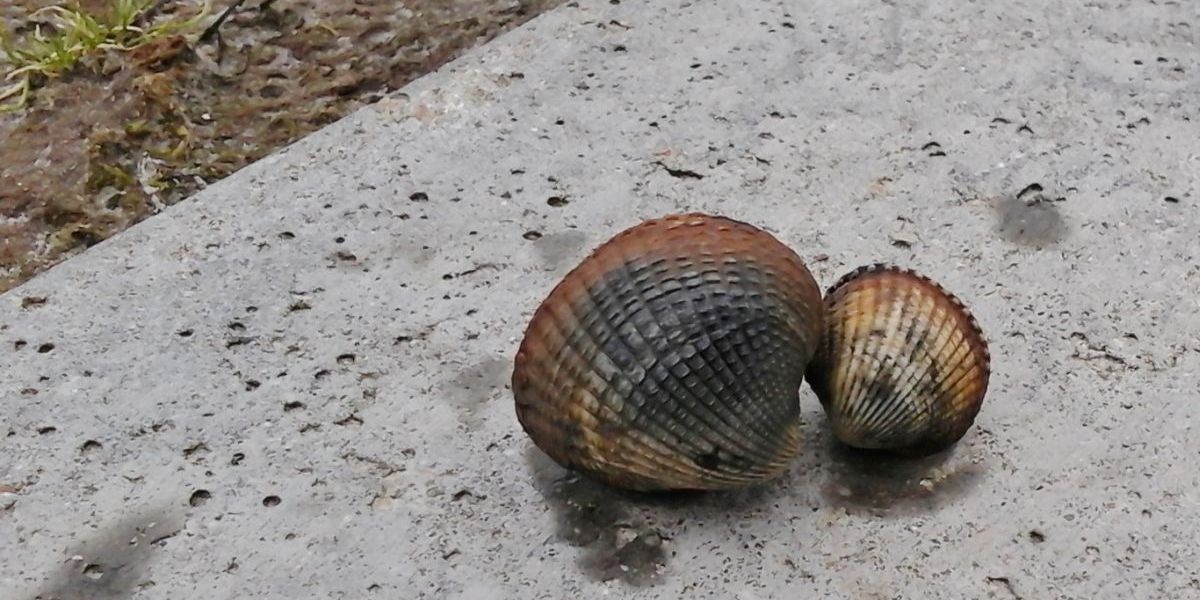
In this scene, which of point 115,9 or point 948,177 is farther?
point 115,9

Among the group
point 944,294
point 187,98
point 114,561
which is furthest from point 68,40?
point 944,294

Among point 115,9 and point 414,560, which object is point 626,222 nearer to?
point 414,560


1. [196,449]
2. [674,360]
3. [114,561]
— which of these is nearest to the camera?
[674,360]

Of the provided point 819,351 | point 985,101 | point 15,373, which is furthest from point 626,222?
point 15,373

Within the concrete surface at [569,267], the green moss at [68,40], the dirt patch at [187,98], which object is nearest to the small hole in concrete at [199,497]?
the concrete surface at [569,267]

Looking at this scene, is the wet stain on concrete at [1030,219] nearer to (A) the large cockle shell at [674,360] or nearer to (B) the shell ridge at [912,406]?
(B) the shell ridge at [912,406]

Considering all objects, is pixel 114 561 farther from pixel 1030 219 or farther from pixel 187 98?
pixel 1030 219

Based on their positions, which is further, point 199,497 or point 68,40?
point 68,40
